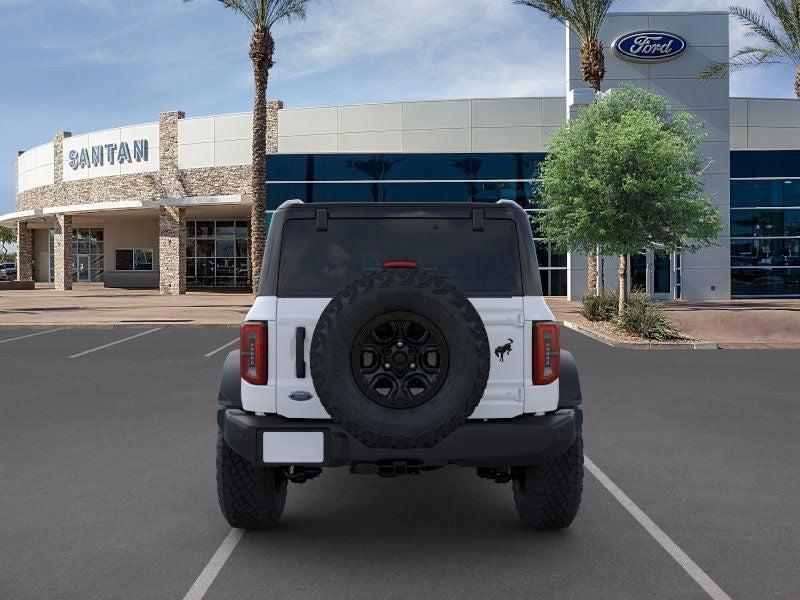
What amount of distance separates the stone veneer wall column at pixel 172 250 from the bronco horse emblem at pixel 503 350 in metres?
38.8

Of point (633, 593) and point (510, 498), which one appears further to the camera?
point (510, 498)

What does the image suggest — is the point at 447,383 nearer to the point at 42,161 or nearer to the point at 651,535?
the point at 651,535

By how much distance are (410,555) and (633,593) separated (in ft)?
4.11

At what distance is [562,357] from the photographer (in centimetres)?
521

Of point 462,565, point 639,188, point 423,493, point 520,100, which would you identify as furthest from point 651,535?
point 520,100

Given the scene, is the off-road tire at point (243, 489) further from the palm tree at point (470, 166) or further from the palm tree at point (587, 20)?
the palm tree at point (470, 166)

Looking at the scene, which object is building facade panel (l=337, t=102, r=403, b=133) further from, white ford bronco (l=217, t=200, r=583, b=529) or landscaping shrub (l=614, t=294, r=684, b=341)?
white ford bronco (l=217, t=200, r=583, b=529)

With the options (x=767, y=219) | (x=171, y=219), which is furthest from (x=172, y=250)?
(x=767, y=219)

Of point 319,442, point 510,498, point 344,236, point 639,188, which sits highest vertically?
point 639,188

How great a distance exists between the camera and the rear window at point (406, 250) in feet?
15.3

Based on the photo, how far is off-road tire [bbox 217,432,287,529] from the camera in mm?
4793

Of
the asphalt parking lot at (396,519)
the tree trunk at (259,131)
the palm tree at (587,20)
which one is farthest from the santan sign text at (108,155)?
the asphalt parking lot at (396,519)

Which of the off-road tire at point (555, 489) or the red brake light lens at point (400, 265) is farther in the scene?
the off-road tire at point (555, 489)

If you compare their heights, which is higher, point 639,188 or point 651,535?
point 639,188
